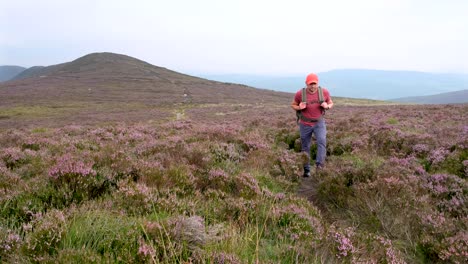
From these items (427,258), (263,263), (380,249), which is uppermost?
(263,263)

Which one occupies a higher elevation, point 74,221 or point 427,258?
point 74,221

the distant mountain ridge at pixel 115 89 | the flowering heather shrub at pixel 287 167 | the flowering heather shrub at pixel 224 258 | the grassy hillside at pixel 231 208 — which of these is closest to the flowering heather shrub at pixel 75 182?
the grassy hillside at pixel 231 208

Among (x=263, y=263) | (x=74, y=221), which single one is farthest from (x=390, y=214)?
(x=74, y=221)

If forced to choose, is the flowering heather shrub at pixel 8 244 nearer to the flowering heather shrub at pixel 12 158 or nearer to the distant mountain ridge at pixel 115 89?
the flowering heather shrub at pixel 12 158

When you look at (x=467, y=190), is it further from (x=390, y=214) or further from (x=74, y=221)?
(x=74, y=221)

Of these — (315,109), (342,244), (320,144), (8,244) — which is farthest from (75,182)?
(315,109)

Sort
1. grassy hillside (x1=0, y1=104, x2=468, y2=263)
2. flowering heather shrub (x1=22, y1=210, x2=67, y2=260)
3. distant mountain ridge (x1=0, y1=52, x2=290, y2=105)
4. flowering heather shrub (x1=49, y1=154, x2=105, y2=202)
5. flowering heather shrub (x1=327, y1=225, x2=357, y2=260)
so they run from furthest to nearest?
1. distant mountain ridge (x1=0, y1=52, x2=290, y2=105)
2. flowering heather shrub (x1=49, y1=154, x2=105, y2=202)
3. flowering heather shrub (x1=327, y1=225, x2=357, y2=260)
4. grassy hillside (x1=0, y1=104, x2=468, y2=263)
5. flowering heather shrub (x1=22, y1=210, x2=67, y2=260)

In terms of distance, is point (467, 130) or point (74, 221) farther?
point (467, 130)

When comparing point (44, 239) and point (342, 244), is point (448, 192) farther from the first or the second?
point (44, 239)

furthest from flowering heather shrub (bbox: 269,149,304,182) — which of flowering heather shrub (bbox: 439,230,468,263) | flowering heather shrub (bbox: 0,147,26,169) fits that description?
flowering heather shrub (bbox: 0,147,26,169)

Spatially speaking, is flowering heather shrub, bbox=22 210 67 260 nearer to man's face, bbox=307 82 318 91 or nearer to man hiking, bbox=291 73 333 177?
man hiking, bbox=291 73 333 177

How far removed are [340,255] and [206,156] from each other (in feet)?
14.1

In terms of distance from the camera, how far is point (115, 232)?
2.72 meters

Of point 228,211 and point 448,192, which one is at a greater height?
point 228,211
